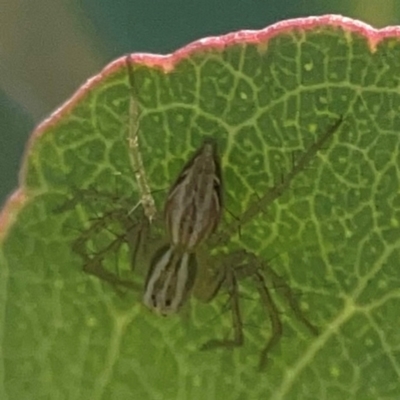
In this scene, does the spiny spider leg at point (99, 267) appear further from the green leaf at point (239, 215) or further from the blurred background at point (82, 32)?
the blurred background at point (82, 32)

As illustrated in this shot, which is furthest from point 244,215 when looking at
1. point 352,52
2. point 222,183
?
point 352,52

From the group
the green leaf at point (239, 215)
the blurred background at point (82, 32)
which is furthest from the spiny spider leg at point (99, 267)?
the blurred background at point (82, 32)

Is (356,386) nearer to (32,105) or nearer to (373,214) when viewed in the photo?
(373,214)

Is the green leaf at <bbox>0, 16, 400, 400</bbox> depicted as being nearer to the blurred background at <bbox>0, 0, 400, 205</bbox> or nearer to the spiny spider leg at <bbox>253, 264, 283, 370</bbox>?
the spiny spider leg at <bbox>253, 264, 283, 370</bbox>

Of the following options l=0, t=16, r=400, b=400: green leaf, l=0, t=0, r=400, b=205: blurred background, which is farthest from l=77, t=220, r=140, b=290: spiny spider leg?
l=0, t=0, r=400, b=205: blurred background

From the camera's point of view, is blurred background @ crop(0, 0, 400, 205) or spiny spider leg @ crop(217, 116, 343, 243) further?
blurred background @ crop(0, 0, 400, 205)

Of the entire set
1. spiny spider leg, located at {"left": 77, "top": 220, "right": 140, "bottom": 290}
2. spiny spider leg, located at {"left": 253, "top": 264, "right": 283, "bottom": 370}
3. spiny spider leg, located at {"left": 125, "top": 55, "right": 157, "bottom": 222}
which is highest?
spiny spider leg, located at {"left": 125, "top": 55, "right": 157, "bottom": 222}

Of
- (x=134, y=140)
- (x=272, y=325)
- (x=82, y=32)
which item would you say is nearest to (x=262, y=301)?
(x=272, y=325)

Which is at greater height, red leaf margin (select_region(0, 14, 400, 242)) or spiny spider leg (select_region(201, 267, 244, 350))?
red leaf margin (select_region(0, 14, 400, 242))
